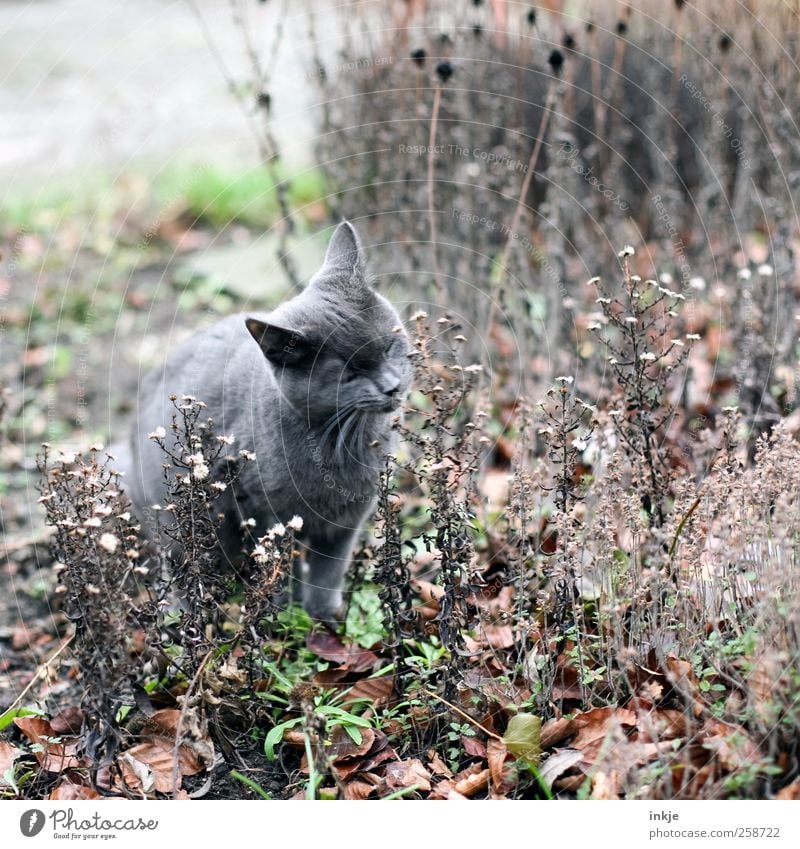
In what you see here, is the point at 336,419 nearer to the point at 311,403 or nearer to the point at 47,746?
the point at 311,403

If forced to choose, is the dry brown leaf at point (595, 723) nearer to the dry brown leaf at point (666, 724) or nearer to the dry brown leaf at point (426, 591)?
the dry brown leaf at point (666, 724)

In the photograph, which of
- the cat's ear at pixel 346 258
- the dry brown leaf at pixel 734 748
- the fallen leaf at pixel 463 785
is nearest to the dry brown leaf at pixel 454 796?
the fallen leaf at pixel 463 785

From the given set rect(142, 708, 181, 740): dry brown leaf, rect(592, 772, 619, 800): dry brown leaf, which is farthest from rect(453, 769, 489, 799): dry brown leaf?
Result: rect(142, 708, 181, 740): dry brown leaf

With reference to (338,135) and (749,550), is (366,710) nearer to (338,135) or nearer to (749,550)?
(749,550)

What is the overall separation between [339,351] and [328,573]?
2.37ft

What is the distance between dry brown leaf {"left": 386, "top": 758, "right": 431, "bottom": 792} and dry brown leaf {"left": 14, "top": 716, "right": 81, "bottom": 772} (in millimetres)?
699

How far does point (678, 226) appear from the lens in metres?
3.73

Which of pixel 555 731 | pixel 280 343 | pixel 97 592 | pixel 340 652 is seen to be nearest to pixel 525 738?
pixel 555 731

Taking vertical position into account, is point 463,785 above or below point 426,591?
below

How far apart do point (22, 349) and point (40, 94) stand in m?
2.75

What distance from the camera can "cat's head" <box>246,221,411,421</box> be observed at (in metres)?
2.21

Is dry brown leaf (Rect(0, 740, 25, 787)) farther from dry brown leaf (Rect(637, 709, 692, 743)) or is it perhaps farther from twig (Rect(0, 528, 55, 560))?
dry brown leaf (Rect(637, 709, 692, 743))

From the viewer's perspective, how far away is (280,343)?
2.18m

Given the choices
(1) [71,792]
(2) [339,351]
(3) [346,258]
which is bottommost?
(1) [71,792]
